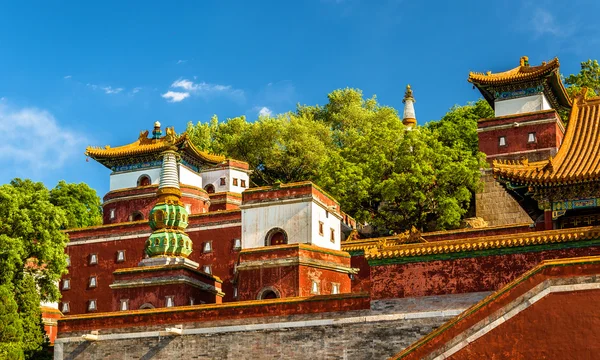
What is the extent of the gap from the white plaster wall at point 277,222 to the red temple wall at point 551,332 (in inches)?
548

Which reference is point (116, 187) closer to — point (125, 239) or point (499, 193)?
point (125, 239)

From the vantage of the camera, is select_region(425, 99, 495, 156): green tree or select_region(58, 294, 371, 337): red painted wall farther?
select_region(425, 99, 495, 156): green tree

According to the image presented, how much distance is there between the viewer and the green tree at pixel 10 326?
33.5 m

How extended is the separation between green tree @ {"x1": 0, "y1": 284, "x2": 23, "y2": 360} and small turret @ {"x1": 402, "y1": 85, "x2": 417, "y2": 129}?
1097 inches

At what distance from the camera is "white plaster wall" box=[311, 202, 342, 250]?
3451 cm

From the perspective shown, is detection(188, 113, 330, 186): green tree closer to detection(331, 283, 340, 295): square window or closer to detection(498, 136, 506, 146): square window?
detection(498, 136, 506, 146): square window

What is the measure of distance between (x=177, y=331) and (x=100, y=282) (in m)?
15.9

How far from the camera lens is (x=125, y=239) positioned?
43969mm

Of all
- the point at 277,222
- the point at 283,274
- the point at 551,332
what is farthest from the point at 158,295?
the point at 551,332

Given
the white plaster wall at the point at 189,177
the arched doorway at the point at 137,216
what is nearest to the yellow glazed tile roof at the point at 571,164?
the white plaster wall at the point at 189,177

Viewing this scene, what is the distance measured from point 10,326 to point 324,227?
40.5ft

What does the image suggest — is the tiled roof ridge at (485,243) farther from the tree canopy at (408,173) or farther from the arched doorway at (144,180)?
the arched doorway at (144,180)

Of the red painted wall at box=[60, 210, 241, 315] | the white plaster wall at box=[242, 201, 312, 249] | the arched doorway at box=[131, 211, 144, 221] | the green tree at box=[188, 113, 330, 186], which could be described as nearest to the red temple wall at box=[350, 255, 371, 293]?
the white plaster wall at box=[242, 201, 312, 249]

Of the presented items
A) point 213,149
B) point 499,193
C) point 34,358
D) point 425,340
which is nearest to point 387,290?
point 425,340
